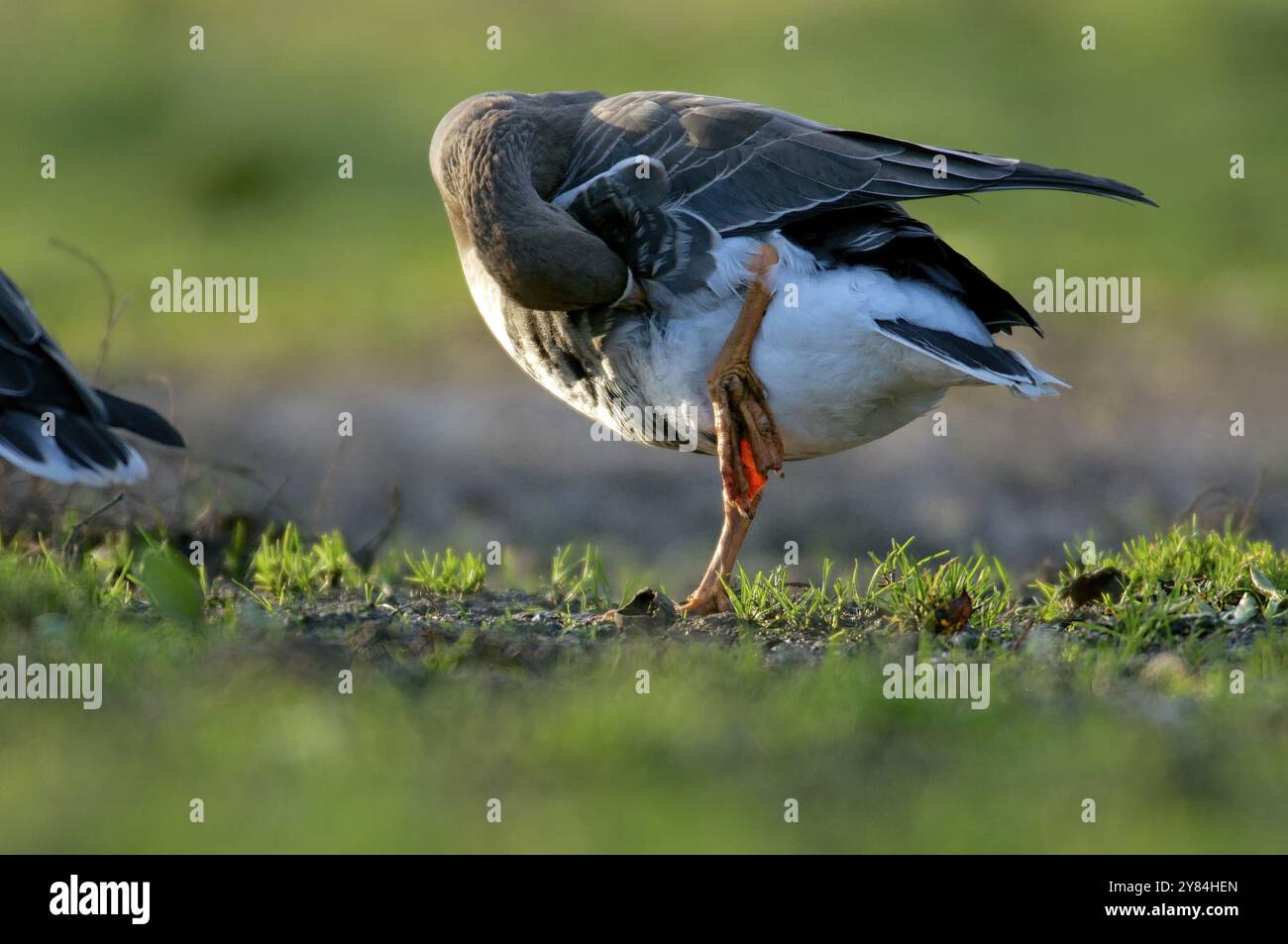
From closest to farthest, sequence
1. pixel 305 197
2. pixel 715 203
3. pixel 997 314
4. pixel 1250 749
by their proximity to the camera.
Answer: pixel 1250 749 < pixel 715 203 < pixel 997 314 < pixel 305 197

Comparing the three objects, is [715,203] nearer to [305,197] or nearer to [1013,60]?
[305,197]

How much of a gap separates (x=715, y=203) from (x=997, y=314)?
1179mm

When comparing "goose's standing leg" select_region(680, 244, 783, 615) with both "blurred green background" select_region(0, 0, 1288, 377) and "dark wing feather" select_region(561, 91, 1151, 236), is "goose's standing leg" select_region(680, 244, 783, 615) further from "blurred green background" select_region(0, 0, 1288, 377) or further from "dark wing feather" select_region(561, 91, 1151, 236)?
"blurred green background" select_region(0, 0, 1288, 377)

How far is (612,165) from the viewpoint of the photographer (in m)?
5.48

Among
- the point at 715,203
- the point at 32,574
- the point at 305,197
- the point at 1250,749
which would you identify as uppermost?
the point at 305,197

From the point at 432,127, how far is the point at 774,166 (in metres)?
12.3

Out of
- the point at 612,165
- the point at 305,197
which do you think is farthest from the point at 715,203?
the point at 305,197

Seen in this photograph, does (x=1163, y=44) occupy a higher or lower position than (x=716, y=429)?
higher

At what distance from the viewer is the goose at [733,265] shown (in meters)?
5.27

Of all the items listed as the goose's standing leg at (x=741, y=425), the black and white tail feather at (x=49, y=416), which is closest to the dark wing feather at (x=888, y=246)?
the goose's standing leg at (x=741, y=425)
